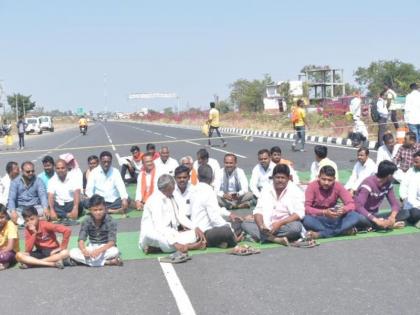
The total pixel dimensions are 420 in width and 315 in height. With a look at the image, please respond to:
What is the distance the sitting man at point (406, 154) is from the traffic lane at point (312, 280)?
3.58 metres

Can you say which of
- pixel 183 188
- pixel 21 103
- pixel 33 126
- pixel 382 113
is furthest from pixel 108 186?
pixel 21 103

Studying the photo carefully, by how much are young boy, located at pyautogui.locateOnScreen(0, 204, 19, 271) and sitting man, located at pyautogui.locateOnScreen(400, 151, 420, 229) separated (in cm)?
517

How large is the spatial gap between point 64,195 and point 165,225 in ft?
11.3

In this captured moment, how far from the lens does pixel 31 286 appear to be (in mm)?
5762

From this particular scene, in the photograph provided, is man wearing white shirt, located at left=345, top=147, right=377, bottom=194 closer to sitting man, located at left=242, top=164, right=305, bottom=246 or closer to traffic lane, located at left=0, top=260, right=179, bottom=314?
sitting man, located at left=242, top=164, right=305, bottom=246

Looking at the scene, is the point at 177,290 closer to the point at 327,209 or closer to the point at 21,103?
the point at 327,209

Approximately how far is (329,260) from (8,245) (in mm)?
3646

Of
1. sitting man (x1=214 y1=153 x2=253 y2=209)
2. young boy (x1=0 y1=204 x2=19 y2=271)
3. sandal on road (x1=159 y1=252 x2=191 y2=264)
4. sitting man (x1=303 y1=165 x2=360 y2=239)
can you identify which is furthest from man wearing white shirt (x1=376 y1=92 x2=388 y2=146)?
young boy (x1=0 y1=204 x2=19 y2=271)

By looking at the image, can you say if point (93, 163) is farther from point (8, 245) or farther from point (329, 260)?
point (329, 260)

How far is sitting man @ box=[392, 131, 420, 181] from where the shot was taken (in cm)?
1041

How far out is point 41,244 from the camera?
21.6 feet

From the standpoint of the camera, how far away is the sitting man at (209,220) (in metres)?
7.01

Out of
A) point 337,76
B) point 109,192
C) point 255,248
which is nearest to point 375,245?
point 255,248

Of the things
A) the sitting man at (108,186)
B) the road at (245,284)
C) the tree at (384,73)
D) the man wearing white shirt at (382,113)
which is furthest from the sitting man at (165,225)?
the tree at (384,73)
